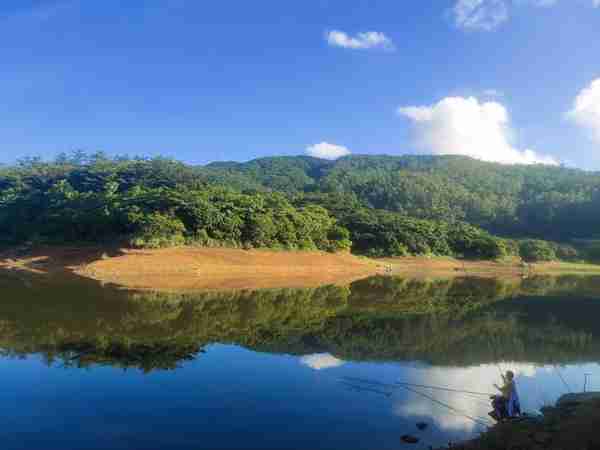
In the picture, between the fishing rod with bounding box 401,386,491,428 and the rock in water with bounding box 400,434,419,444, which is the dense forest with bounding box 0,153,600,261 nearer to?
the fishing rod with bounding box 401,386,491,428

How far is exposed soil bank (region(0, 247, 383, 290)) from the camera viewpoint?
119 ft

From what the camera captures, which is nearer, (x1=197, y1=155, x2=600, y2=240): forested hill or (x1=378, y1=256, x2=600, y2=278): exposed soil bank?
(x1=378, y1=256, x2=600, y2=278): exposed soil bank

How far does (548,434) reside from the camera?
7.38 m

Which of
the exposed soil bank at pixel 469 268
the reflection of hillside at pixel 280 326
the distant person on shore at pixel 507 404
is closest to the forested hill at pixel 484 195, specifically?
the exposed soil bank at pixel 469 268

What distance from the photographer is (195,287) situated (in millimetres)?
32438

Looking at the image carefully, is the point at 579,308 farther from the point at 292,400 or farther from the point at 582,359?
the point at 292,400

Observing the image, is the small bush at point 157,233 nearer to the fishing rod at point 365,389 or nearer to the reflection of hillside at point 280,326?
the reflection of hillside at point 280,326

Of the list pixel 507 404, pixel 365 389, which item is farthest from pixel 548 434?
pixel 365 389

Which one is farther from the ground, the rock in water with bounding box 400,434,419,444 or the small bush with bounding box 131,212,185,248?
the small bush with bounding box 131,212,185,248

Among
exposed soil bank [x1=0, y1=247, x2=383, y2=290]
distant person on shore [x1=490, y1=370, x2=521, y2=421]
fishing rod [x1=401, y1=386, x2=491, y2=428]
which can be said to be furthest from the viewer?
exposed soil bank [x1=0, y1=247, x2=383, y2=290]

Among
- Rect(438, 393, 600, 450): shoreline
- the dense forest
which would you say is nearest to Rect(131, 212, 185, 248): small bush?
the dense forest

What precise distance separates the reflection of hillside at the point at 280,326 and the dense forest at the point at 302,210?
19.5 meters

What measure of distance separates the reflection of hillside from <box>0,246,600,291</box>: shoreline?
6.74 m

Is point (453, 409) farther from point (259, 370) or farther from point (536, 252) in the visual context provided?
point (536, 252)
